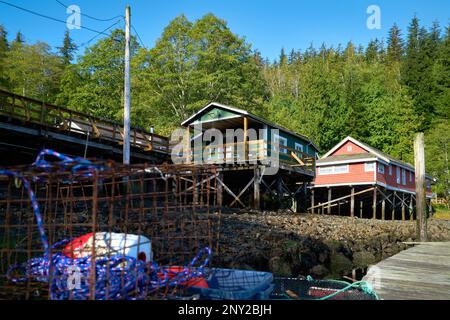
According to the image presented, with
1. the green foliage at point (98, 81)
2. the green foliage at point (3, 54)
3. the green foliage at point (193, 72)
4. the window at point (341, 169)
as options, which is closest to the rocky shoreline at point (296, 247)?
the window at point (341, 169)

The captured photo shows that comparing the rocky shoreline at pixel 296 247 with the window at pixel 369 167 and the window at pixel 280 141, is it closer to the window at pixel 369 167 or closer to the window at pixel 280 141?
the window at pixel 280 141

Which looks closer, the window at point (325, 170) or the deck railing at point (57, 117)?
the deck railing at point (57, 117)

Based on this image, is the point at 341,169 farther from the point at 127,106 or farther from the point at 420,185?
the point at 127,106

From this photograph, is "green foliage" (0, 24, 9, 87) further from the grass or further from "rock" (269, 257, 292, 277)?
the grass

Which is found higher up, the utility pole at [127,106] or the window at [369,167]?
the utility pole at [127,106]

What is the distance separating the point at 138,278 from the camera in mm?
4793

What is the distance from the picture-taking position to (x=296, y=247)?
12180 millimetres

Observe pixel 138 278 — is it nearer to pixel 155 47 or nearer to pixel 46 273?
pixel 46 273

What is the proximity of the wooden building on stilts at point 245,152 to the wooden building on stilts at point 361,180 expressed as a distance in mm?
6240

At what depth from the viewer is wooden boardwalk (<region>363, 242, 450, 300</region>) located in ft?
18.2

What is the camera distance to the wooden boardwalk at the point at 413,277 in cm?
554

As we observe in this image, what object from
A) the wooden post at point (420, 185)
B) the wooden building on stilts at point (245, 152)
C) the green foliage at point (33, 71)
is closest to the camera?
the wooden post at point (420, 185)

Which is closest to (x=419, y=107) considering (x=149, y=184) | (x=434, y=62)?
(x=434, y=62)

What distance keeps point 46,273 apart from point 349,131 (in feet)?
158
